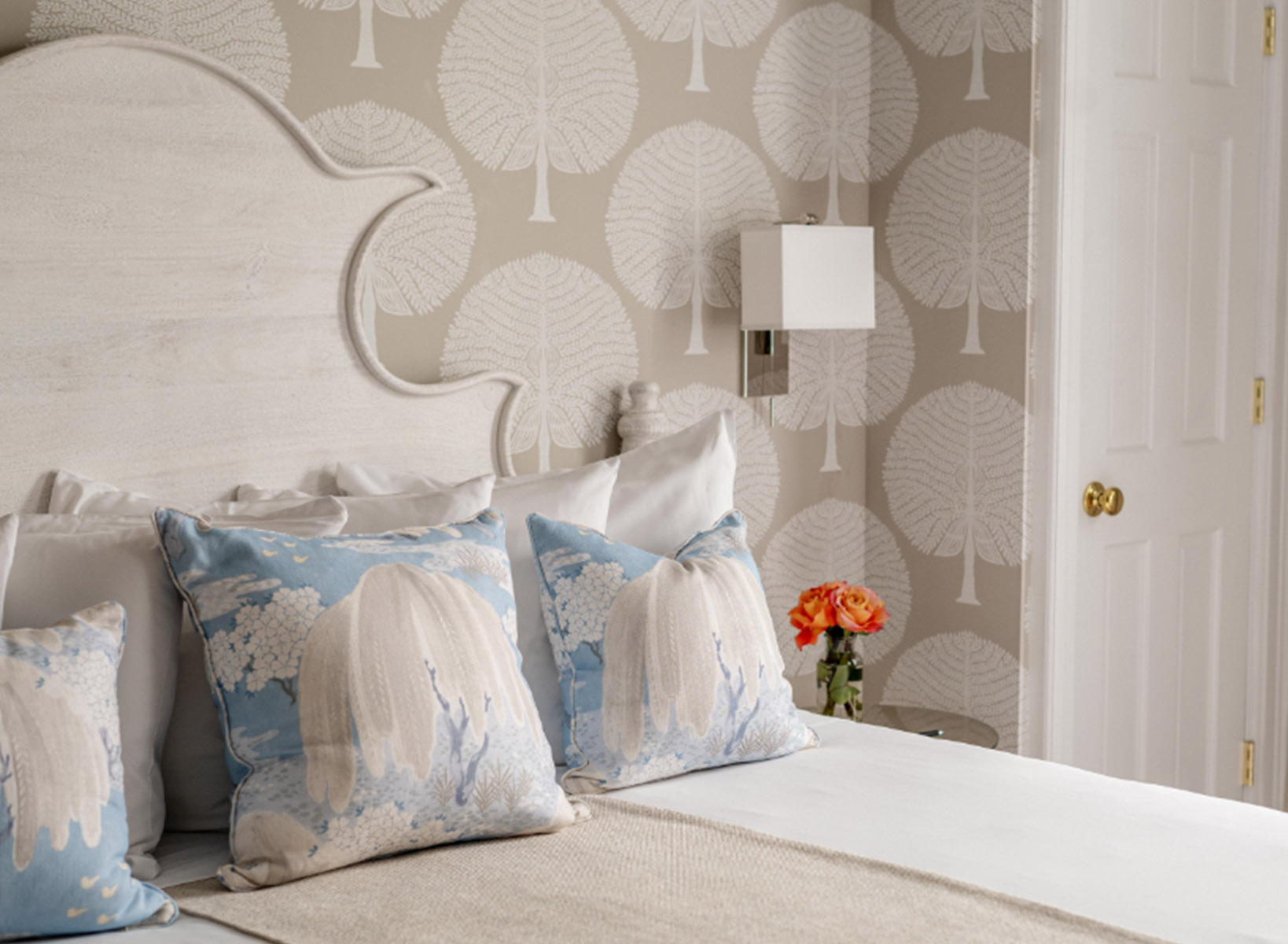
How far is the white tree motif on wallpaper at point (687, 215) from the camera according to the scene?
257cm

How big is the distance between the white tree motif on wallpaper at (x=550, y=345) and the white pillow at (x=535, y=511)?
307 millimetres

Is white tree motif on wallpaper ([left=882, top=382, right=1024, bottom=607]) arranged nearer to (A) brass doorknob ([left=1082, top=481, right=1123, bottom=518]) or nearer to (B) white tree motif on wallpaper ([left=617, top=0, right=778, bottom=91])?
(A) brass doorknob ([left=1082, top=481, right=1123, bottom=518])

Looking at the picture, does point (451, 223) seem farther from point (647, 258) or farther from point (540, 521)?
point (540, 521)

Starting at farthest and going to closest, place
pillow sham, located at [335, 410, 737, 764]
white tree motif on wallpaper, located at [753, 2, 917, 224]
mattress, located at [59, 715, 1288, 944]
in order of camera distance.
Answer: white tree motif on wallpaper, located at [753, 2, 917, 224], pillow sham, located at [335, 410, 737, 764], mattress, located at [59, 715, 1288, 944]

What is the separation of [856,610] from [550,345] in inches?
29.2

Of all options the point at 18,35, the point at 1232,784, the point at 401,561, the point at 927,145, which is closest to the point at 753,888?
the point at 401,561

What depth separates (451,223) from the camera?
7.57 ft

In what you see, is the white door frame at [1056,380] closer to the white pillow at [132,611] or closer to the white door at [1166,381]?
the white door at [1166,381]

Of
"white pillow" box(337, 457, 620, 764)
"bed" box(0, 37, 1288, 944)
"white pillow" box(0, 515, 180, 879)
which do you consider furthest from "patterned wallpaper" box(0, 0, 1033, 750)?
"white pillow" box(0, 515, 180, 879)

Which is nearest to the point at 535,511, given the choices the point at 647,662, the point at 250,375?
the point at 647,662

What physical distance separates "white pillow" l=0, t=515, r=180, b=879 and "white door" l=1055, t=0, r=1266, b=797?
1874 millimetres

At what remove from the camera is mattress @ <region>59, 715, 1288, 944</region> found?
141 cm

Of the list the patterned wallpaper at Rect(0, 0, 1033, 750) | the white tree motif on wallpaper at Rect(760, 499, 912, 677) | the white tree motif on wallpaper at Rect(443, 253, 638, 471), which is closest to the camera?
the patterned wallpaper at Rect(0, 0, 1033, 750)

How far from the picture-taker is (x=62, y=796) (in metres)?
1.30
